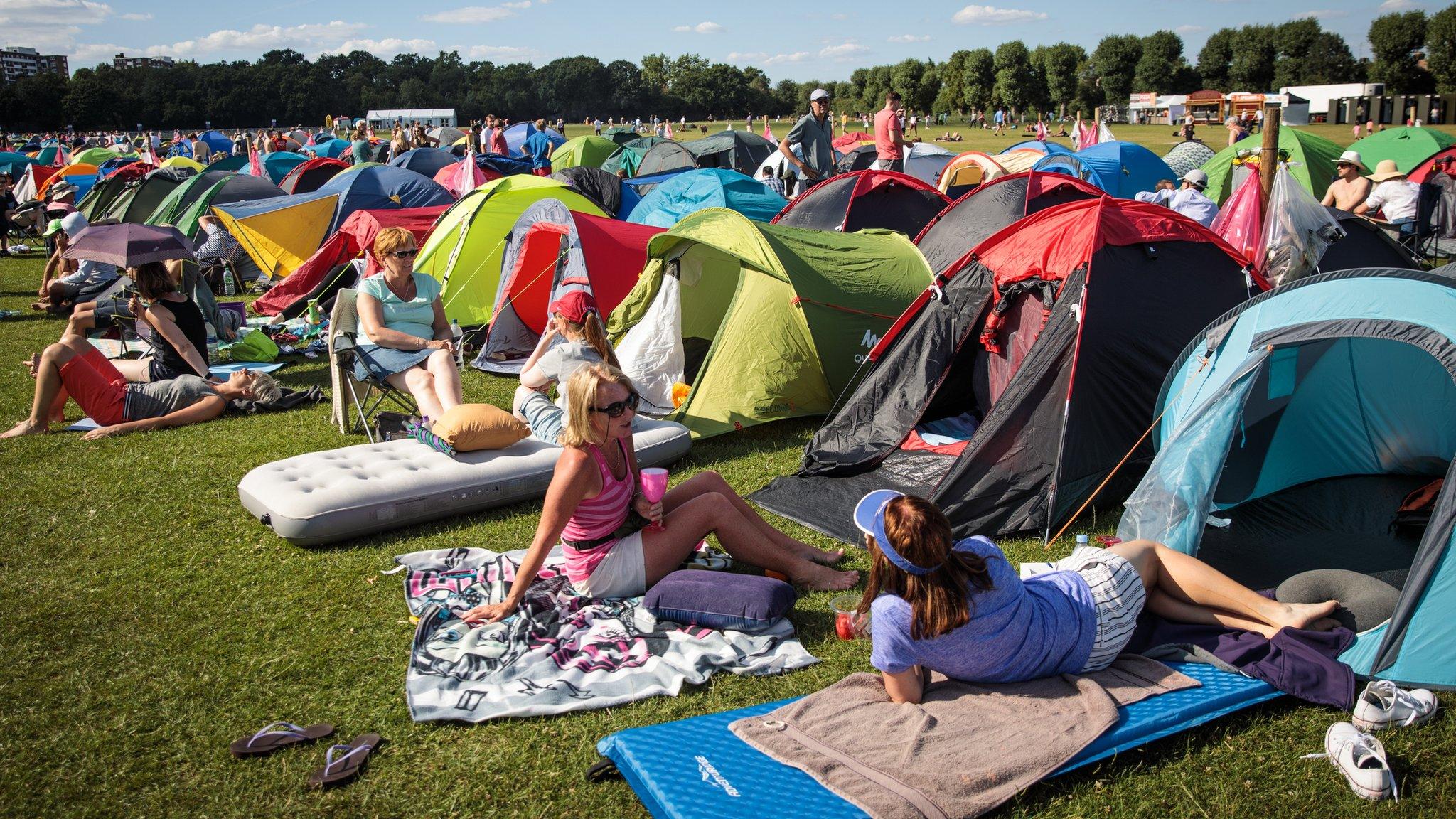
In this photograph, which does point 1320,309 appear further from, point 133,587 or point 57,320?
point 57,320

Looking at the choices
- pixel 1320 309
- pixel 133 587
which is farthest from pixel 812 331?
pixel 133 587

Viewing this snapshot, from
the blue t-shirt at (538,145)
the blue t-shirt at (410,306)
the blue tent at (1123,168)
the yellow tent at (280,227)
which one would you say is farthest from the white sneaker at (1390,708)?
the blue t-shirt at (538,145)

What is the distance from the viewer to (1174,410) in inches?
196

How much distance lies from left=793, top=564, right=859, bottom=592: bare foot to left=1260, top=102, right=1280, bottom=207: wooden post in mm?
6066

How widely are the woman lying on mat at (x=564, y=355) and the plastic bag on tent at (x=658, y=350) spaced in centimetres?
135

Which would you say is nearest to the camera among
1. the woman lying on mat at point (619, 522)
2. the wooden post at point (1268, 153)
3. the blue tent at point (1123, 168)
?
the woman lying on mat at point (619, 522)

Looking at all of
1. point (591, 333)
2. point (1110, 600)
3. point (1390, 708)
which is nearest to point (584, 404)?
point (1110, 600)

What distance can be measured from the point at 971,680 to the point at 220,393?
21.8 feet

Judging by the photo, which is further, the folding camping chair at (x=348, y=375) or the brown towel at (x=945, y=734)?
the folding camping chair at (x=348, y=375)

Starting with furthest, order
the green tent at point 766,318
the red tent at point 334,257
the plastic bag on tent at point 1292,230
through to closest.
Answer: the red tent at point 334,257 < the plastic bag on tent at point 1292,230 < the green tent at point 766,318

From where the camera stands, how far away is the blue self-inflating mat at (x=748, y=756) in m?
2.86

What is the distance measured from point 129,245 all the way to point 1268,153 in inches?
377

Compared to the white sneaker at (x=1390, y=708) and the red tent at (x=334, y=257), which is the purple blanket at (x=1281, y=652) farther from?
the red tent at (x=334, y=257)

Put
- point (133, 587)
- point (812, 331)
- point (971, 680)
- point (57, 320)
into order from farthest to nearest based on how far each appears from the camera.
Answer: point (57, 320) < point (812, 331) < point (133, 587) < point (971, 680)
